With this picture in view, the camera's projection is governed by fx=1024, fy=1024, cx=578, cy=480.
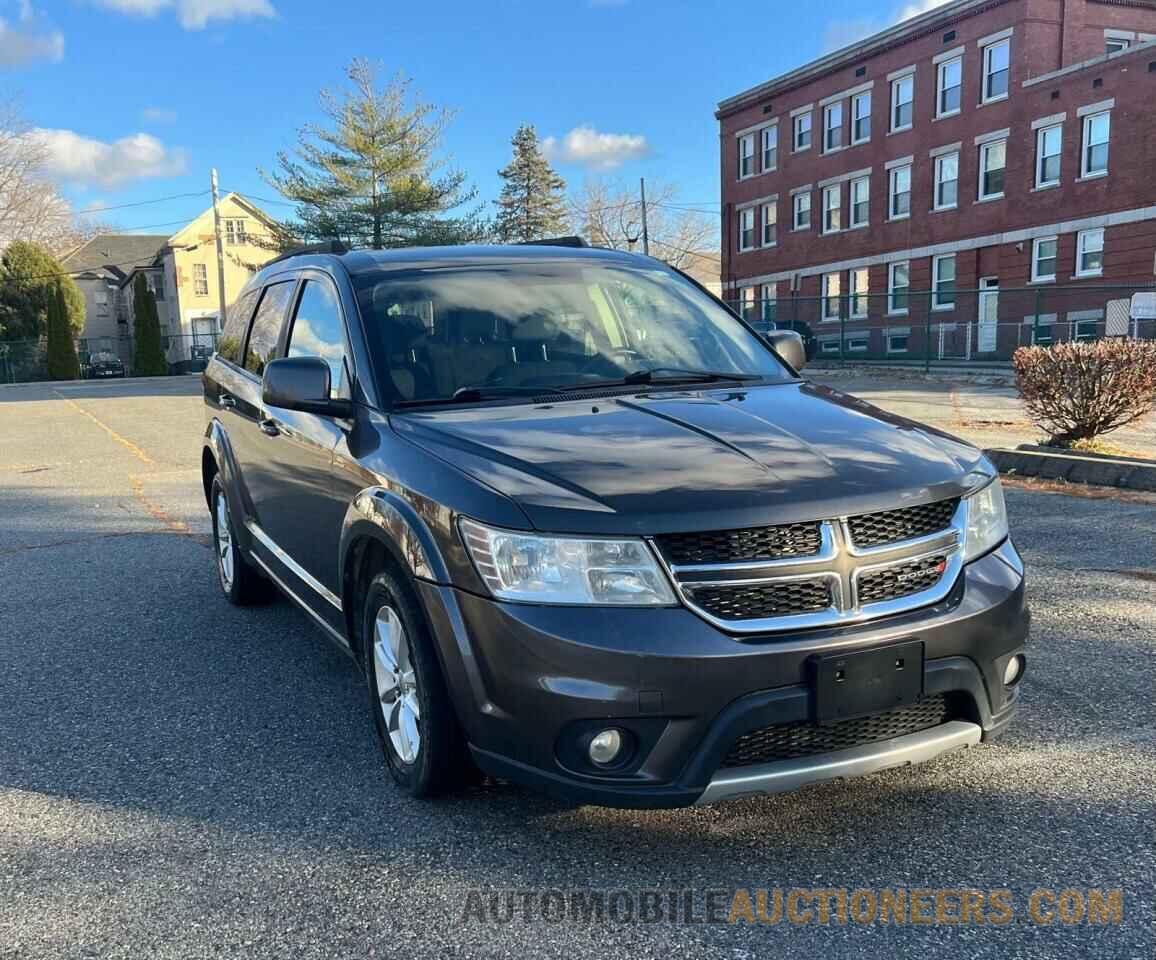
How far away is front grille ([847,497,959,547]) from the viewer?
8.95 ft

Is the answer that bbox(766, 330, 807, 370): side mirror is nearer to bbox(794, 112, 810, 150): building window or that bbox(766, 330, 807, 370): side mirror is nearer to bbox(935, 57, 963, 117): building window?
bbox(935, 57, 963, 117): building window

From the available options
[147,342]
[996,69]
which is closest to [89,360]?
[147,342]

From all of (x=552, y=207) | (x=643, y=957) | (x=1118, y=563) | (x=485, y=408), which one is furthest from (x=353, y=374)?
(x=552, y=207)

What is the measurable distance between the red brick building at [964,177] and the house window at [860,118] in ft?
0.22

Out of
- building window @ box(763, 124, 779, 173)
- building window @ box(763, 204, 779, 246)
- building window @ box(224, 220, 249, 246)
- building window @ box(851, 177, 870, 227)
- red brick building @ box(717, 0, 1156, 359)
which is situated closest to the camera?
red brick building @ box(717, 0, 1156, 359)

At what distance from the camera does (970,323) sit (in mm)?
25938

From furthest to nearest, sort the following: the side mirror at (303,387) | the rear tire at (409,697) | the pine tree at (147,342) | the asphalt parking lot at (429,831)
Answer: the pine tree at (147,342) < the side mirror at (303,387) < the rear tire at (409,697) < the asphalt parking lot at (429,831)

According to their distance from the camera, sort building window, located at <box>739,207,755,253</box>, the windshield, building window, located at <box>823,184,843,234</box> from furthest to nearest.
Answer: building window, located at <box>739,207,755,253</box>
building window, located at <box>823,184,843,234</box>
the windshield

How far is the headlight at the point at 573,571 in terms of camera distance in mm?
2602

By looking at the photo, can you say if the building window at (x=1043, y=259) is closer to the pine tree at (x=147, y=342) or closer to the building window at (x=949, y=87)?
the building window at (x=949, y=87)

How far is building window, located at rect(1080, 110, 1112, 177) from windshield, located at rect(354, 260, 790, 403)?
27.1 metres

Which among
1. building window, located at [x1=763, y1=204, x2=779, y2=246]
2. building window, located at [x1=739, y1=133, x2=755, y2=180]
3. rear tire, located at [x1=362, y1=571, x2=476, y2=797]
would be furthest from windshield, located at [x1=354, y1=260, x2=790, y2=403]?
building window, located at [x1=739, y1=133, x2=755, y2=180]

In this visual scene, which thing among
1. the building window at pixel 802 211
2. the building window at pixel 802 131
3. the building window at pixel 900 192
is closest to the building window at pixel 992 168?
the building window at pixel 900 192

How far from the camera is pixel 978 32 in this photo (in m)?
30.2
